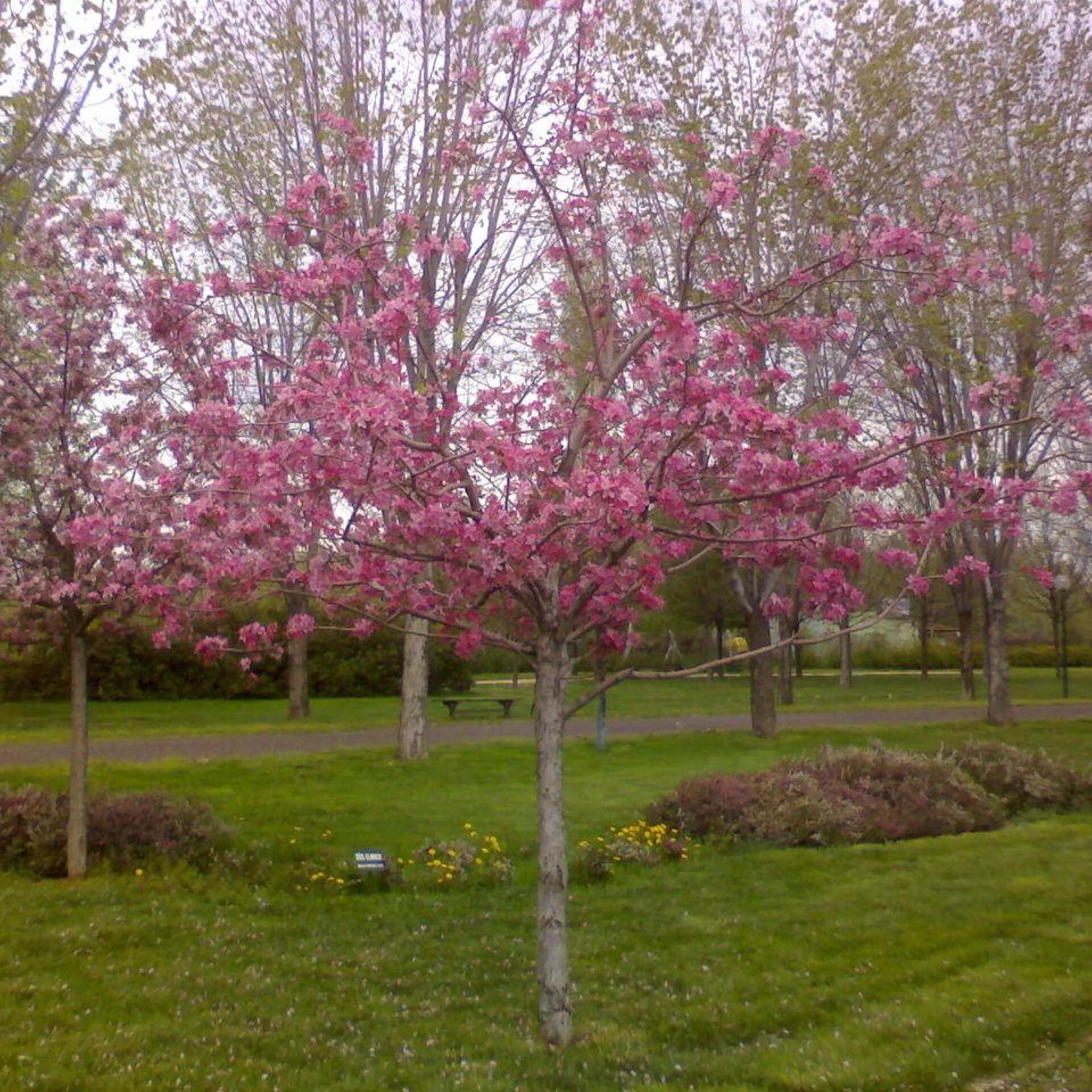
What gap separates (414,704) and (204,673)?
16.4 m

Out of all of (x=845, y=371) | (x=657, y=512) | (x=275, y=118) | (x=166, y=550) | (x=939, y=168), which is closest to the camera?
(x=657, y=512)

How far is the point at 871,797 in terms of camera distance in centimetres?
1285

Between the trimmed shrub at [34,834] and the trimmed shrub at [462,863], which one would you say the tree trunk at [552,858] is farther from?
the trimmed shrub at [34,834]

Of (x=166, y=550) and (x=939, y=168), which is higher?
(x=939, y=168)

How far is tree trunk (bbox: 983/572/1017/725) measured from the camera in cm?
2334

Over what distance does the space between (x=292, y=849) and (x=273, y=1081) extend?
5.36 meters

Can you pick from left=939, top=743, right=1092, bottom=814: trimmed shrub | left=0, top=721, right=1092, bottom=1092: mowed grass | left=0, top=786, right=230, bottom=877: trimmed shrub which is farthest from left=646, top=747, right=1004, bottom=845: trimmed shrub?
left=0, top=786, right=230, bottom=877: trimmed shrub

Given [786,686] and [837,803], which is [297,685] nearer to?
[786,686]

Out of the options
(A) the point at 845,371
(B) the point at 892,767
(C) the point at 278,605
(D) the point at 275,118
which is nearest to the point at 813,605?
(B) the point at 892,767

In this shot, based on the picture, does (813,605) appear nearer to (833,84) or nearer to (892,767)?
(892,767)

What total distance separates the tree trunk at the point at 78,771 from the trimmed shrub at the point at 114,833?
10.3 inches

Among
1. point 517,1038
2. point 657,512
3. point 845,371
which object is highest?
point 845,371

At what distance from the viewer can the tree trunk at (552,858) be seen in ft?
20.1

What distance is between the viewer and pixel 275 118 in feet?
54.2
